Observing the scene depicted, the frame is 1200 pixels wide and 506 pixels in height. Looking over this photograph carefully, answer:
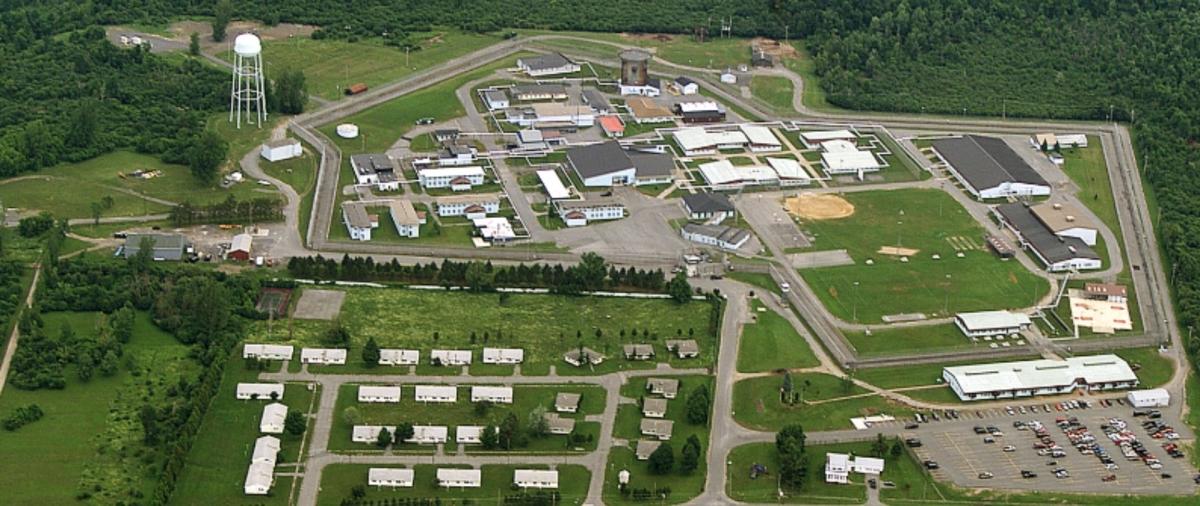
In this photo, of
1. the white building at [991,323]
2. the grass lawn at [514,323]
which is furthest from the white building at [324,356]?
the white building at [991,323]

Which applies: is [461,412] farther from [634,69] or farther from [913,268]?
[634,69]

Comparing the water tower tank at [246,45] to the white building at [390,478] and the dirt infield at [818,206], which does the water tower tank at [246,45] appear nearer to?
the dirt infield at [818,206]

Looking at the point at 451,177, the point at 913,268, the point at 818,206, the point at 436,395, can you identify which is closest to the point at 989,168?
the point at 818,206

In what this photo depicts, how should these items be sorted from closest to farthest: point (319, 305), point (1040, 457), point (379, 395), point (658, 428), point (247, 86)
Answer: point (1040, 457) → point (658, 428) → point (379, 395) → point (319, 305) → point (247, 86)

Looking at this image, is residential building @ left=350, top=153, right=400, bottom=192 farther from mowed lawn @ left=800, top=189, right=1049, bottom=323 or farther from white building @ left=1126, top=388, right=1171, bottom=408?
white building @ left=1126, top=388, right=1171, bottom=408

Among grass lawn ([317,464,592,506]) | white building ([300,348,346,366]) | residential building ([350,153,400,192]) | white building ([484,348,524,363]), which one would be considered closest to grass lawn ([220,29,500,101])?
residential building ([350,153,400,192])

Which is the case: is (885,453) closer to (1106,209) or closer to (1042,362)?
(1042,362)

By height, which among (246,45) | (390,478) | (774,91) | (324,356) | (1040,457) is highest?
(246,45)

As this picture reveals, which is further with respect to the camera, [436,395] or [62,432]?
[436,395]
